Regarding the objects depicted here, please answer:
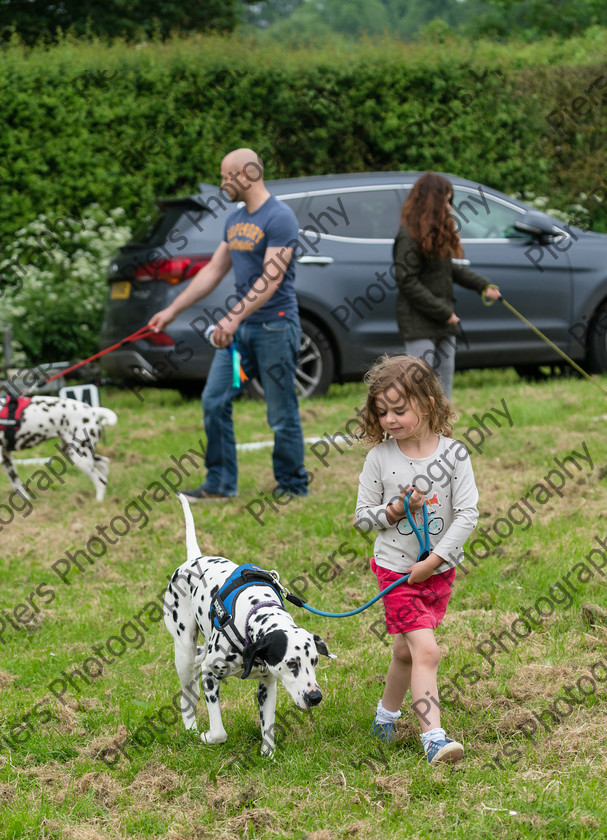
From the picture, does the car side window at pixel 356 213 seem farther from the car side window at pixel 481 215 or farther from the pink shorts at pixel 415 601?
the pink shorts at pixel 415 601

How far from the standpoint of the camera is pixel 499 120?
14.1 m

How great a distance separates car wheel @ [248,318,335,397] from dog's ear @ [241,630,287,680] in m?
6.43

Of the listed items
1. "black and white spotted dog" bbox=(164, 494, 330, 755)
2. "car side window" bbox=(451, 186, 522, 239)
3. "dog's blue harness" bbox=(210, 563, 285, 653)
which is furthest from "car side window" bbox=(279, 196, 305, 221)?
"dog's blue harness" bbox=(210, 563, 285, 653)

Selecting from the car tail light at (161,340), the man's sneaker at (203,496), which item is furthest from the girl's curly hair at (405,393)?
the car tail light at (161,340)

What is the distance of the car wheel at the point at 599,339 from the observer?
34.9ft

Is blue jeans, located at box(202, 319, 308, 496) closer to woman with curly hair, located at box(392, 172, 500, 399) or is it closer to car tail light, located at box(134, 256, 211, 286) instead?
woman with curly hair, located at box(392, 172, 500, 399)

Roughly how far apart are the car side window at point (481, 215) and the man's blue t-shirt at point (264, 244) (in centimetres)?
388

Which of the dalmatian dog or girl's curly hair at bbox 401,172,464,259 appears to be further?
the dalmatian dog

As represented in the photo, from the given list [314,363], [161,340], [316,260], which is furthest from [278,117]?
[161,340]

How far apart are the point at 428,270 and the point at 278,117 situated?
708 centimetres

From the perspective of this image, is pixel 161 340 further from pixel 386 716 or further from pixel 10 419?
pixel 386 716

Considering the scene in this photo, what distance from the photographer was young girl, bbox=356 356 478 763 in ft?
11.5

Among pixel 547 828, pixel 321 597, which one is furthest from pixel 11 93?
pixel 547 828

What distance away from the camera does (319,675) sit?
4285 millimetres
